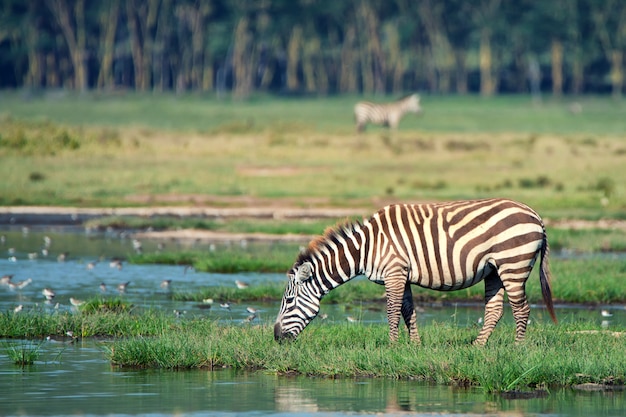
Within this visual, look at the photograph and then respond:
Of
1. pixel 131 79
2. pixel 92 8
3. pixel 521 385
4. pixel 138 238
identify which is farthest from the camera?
pixel 131 79

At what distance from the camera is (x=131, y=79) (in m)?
110

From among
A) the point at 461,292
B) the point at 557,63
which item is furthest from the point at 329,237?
the point at 557,63

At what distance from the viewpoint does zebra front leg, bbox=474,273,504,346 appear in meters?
13.3

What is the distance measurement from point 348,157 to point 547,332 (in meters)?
29.2

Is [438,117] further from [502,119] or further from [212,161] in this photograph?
[212,161]

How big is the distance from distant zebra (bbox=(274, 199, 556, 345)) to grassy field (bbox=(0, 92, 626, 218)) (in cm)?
1657

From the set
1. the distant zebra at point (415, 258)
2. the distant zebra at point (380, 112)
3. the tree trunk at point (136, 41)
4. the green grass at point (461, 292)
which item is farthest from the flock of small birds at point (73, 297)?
the tree trunk at point (136, 41)

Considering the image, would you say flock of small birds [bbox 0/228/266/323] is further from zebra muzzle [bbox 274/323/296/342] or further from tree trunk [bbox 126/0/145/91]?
tree trunk [bbox 126/0/145/91]

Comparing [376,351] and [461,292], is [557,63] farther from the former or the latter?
[376,351]

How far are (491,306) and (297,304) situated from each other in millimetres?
1999

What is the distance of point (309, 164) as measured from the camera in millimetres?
40344

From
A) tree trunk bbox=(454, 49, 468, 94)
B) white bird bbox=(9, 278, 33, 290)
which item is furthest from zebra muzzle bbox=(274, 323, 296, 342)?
tree trunk bbox=(454, 49, 468, 94)

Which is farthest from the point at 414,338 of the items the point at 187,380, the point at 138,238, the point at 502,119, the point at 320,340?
the point at 502,119

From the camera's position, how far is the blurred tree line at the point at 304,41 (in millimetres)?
93125
